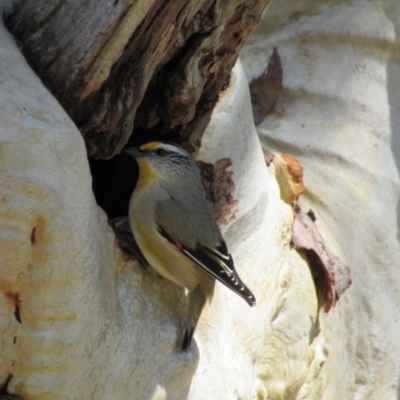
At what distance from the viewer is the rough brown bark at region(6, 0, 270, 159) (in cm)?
232

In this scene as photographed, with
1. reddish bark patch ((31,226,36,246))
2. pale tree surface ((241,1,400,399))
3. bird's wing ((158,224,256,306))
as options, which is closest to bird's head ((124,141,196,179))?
bird's wing ((158,224,256,306))

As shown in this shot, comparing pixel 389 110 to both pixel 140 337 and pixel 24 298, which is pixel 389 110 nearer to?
pixel 140 337

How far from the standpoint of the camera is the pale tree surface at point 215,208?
2107 millimetres

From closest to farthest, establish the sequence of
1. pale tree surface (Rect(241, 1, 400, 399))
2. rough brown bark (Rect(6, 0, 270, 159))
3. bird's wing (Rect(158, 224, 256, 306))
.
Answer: rough brown bark (Rect(6, 0, 270, 159)) → bird's wing (Rect(158, 224, 256, 306)) → pale tree surface (Rect(241, 1, 400, 399))

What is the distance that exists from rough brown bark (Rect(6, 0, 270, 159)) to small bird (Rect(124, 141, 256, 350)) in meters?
0.14

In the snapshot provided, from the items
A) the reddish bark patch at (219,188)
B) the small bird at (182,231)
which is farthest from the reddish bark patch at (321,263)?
the small bird at (182,231)

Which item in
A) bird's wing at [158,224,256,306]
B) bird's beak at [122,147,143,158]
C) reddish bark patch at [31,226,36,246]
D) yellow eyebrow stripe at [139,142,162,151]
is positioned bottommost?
bird's wing at [158,224,256,306]

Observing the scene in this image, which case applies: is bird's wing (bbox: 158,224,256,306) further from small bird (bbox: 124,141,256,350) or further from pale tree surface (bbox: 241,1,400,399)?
pale tree surface (bbox: 241,1,400,399)

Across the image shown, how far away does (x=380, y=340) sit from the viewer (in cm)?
343

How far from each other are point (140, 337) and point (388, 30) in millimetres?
2196

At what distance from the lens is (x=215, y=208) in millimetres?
3035

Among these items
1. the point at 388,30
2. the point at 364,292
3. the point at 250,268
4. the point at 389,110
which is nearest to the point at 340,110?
the point at 389,110

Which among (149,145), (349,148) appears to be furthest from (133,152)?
(349,148)

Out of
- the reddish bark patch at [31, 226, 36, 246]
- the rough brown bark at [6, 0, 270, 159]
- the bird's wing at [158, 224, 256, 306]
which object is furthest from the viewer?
the bird's wing at [158, 224, 256, 306]
